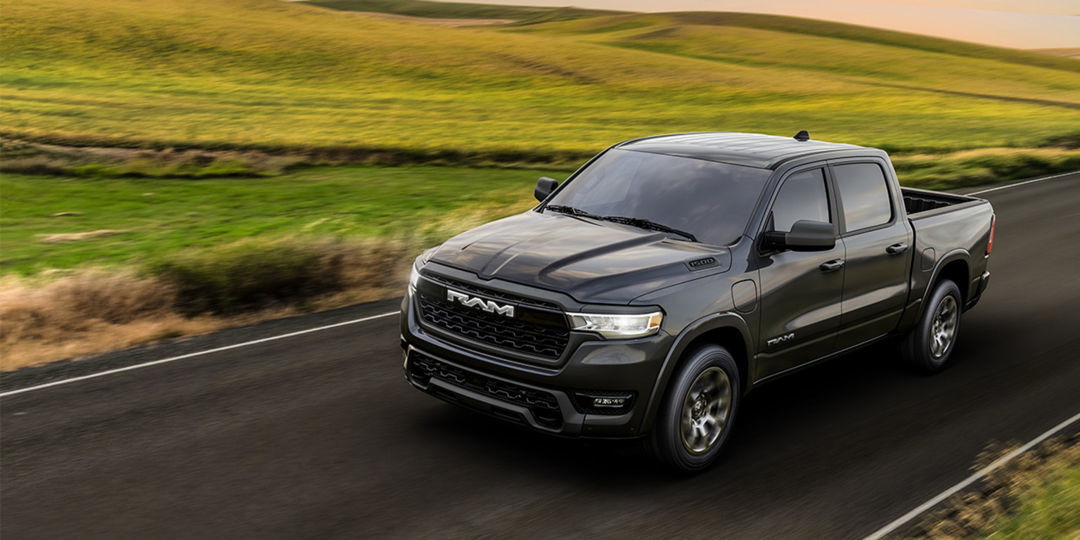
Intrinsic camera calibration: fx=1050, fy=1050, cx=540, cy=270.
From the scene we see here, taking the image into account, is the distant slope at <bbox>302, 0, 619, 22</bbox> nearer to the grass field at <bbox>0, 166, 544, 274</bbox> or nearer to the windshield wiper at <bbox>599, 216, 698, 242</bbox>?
the grass field at <bbox>0, 166, 544, 274</bbox>

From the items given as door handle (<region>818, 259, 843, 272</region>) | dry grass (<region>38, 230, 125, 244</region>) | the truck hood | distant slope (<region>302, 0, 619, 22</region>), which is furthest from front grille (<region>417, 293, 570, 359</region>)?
distant slope (<region>302, 0, 619, 22</region>)

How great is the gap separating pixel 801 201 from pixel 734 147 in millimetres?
670

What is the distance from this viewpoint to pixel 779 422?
7375 millimetres

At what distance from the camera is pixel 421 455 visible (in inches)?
256

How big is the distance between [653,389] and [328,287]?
613cm

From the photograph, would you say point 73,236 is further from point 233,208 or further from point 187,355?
point 187,355

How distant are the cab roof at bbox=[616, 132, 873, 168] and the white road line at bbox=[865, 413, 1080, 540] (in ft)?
7.61

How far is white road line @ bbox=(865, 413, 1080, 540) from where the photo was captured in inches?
226

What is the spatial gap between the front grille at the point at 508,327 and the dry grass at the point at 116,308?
3.96 metres

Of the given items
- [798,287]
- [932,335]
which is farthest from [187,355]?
[932,335]

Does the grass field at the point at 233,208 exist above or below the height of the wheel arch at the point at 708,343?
below

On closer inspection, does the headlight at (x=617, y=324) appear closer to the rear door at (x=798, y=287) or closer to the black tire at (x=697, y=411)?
the black tire at (x=697, y=411)

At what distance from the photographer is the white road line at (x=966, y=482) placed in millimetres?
5742

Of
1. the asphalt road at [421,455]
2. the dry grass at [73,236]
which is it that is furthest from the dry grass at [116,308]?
the dry grass at [73,236]
